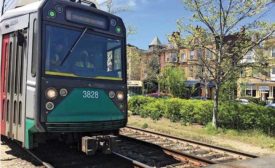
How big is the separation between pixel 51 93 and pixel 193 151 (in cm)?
473

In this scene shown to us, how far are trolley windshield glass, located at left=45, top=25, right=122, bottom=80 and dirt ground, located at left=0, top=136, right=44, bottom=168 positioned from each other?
7.55 ft

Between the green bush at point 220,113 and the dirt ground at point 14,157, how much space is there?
9.53 m

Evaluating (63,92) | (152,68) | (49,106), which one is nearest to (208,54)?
(63,92)

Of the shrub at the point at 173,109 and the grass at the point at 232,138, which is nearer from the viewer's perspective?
the grass at the point at 232,138

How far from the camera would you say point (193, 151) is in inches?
436

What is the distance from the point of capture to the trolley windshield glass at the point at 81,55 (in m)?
8.23

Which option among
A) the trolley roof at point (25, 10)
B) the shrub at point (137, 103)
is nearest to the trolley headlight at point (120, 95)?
the trolley roof at point (25, 10)

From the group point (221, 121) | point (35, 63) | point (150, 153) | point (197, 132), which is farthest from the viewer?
point (221, 121)

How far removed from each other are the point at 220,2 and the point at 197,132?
547 centimetres

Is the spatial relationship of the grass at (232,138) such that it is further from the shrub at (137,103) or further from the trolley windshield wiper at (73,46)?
the trolley windshield wiper at (73,46)

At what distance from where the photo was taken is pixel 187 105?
19453 millimetres

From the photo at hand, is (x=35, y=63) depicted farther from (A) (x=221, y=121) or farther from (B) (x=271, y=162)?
(A) (x=221, y=121)

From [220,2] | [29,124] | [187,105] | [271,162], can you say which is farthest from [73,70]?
[187,105]

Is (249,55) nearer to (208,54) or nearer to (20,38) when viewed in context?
(208,54)
